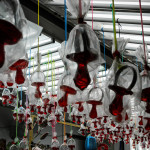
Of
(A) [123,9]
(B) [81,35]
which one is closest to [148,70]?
(B) [81,35]

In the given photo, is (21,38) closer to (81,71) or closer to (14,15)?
(14,15)

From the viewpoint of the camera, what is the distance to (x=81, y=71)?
1.23 m

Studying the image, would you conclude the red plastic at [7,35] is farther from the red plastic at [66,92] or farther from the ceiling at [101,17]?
the ceiling at [101,17]

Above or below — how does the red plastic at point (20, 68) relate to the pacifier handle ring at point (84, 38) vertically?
below

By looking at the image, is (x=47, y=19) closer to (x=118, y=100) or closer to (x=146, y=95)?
(x=146, y=95)

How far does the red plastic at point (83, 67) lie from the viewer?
1.22 m

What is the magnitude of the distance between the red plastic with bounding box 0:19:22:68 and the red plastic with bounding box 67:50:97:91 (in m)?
0.32

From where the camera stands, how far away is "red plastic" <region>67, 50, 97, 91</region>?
1221 mm

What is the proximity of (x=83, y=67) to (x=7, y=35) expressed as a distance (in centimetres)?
41

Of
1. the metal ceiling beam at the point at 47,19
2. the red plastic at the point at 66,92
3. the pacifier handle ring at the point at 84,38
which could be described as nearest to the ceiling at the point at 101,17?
the metal ceiling beam at the point at 47,19

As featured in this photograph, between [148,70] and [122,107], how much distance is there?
556 mm

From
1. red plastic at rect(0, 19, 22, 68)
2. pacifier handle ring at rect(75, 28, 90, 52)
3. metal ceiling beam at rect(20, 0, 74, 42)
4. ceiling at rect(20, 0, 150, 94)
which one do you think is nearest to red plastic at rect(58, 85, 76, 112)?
pacifier handle ring at rect(75, 28, 90, 52)

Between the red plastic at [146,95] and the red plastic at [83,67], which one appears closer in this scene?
the red plastic at [83,67]

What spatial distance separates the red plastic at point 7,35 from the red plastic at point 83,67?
1.06ft
